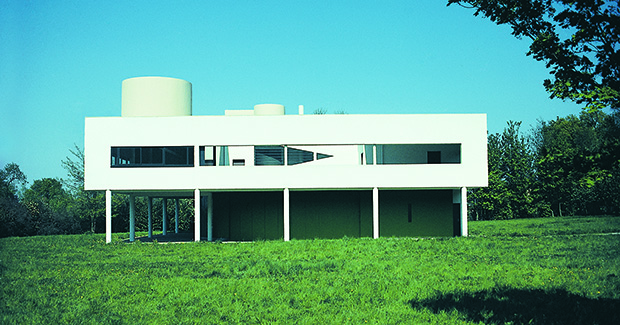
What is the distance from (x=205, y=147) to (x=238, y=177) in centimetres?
248

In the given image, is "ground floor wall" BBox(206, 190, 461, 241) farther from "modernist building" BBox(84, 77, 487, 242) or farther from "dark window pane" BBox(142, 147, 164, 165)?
"dark window pane" BBox(142, 147, 164, 165)

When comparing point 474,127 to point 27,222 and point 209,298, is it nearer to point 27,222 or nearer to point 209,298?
point 209,298

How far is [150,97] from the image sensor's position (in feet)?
92.4

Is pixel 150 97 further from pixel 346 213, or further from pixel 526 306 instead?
pixel 526 306

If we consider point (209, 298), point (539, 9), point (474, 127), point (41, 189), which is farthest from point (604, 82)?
point (41, 189)

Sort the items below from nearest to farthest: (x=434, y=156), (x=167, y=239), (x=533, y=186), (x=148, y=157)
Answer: (x=148, y=157), (x=434, y=156), (x=167, y=239), (x=533, y=186)

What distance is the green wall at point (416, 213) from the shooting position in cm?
2880

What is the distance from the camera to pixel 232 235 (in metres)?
30.2

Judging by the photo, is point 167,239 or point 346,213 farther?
point 167,239

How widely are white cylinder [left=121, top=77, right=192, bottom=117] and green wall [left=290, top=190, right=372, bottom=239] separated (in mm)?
7702

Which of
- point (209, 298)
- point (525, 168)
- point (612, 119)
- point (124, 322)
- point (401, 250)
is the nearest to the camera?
point (124, 322)

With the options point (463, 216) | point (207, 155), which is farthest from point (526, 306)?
point (207, 155)

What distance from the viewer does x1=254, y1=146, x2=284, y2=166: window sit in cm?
2747

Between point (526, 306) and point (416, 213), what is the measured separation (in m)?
18.9
